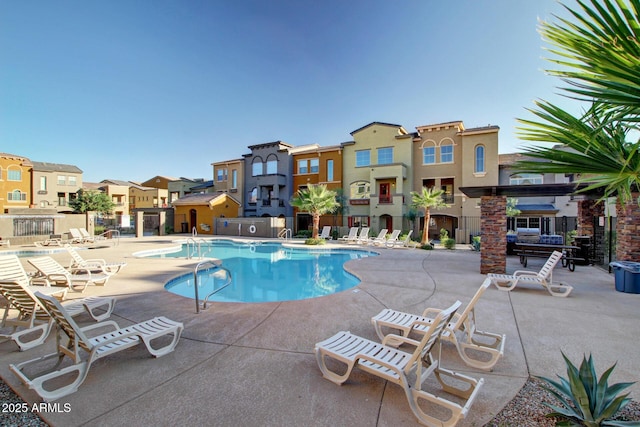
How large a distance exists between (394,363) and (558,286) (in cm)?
638

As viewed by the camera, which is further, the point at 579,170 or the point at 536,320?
the point at 536,320

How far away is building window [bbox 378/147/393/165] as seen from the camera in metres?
26.1

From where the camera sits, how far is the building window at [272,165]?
31.4 meters

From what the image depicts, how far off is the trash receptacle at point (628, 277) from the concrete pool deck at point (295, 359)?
0.83 ft

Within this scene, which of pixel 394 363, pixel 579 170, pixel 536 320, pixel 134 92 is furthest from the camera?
pixel 134 92

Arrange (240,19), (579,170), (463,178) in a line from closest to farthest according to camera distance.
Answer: (579,170) → (240,19) → (463,178)

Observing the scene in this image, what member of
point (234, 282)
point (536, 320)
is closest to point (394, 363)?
point (536, 320)

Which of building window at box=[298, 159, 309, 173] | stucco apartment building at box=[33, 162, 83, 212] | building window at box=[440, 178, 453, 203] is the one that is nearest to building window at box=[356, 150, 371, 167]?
building window at box=[298, 159, 309, 173]

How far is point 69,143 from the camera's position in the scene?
2580cm

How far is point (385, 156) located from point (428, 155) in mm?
3783

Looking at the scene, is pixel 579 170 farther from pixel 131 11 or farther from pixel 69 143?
pixel 69 143

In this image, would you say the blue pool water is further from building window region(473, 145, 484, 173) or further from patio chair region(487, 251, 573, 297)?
building window region(473, 145, 484, 173)

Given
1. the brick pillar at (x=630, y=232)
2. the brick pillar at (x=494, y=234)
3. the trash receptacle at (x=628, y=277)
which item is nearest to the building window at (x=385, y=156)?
the brick pillar at (x=494, y=234)

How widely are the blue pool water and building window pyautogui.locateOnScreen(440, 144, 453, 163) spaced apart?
13134 millimetres
